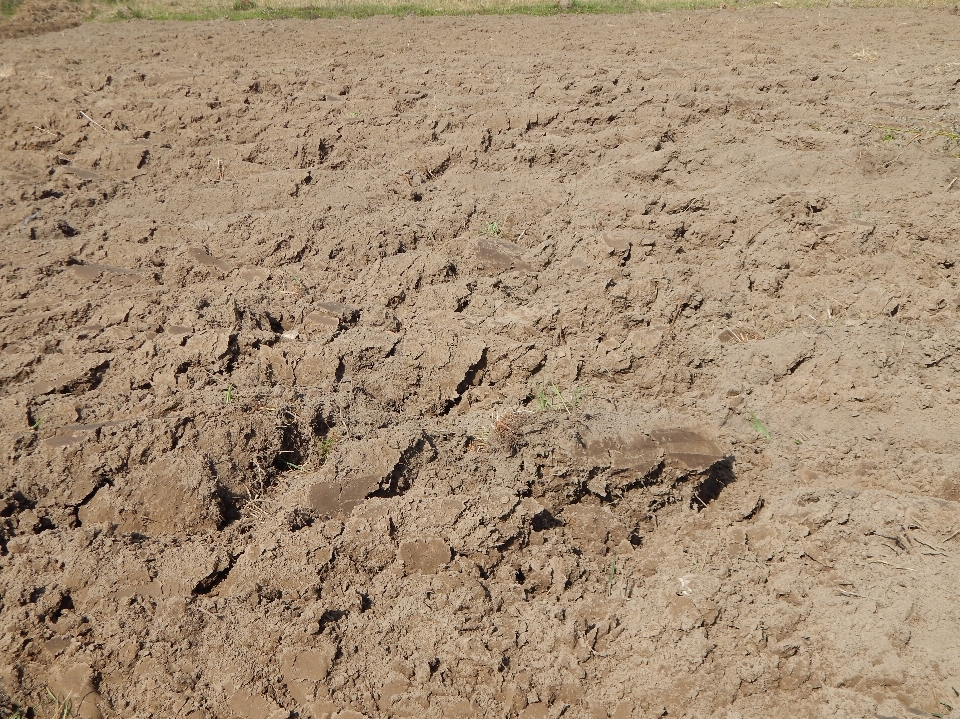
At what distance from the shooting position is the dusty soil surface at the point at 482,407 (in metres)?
2.25

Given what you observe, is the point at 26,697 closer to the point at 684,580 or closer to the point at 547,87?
the point at 684,580

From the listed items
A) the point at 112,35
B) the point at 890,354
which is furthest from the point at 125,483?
the point at 112,35

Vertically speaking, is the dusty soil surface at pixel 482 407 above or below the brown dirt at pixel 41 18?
below

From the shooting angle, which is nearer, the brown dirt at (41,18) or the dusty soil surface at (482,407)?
the dusty soil surface at (482,407)

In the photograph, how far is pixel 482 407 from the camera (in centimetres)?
335

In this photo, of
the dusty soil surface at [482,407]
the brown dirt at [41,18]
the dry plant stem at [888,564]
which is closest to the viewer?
the dusty soil surface at [482,407]

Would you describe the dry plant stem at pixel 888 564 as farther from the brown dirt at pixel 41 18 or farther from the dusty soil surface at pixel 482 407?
the brown dirt at pixel 41 18

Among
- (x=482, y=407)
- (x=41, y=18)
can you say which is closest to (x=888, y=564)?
(x=482, y=407)

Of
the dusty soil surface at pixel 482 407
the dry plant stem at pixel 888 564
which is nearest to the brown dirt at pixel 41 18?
the dusty soil surface at pixel 482 407

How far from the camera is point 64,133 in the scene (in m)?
5.82

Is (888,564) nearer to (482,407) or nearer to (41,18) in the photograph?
(482,407)

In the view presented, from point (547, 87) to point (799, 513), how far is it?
15.3ft

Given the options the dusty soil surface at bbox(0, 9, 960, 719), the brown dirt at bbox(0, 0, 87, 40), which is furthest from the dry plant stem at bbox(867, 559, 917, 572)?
the brown dirt at bbox(0, 0, 87, 40)

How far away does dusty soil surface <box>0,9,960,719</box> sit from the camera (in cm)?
225
